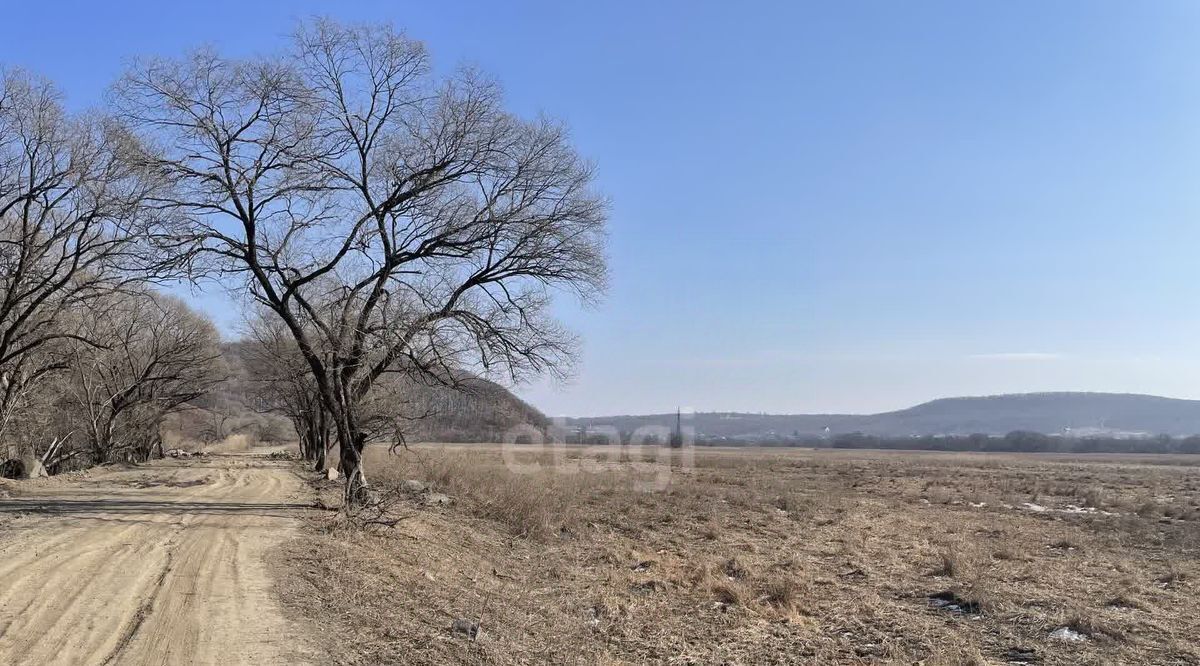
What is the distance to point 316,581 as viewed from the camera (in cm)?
1001

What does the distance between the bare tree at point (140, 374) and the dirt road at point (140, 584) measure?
20504 mm

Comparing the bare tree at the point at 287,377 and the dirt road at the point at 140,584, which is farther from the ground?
the bare tree at the point at 287,377

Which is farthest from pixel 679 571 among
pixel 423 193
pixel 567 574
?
pixel 423 193

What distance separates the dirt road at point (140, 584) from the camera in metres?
7.05

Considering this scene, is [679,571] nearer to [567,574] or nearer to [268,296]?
Answer: [567,574]

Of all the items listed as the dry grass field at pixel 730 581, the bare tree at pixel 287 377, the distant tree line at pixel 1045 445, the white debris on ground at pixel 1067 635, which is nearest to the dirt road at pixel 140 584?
the dry grass field at pixel 730 581

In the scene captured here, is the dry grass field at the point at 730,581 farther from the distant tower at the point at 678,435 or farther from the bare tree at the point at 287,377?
the distant tower at the point at 678,435

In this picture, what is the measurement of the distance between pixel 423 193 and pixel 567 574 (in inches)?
350

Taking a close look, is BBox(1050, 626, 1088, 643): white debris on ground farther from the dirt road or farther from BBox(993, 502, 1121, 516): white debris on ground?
BBox(993, 502, 1121, 516): white debris on ground

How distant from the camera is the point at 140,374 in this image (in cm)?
3978

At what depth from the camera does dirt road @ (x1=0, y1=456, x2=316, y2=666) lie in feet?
23.1

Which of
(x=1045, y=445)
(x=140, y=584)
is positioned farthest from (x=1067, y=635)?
(x=1045, y=445)

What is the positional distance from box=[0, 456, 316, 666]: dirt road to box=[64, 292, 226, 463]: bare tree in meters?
20.5

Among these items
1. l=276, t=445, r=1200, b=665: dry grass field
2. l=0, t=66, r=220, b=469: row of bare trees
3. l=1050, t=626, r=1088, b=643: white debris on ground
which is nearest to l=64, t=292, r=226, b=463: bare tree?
l=0, t=66, r=220, b=469: row of bare trees
